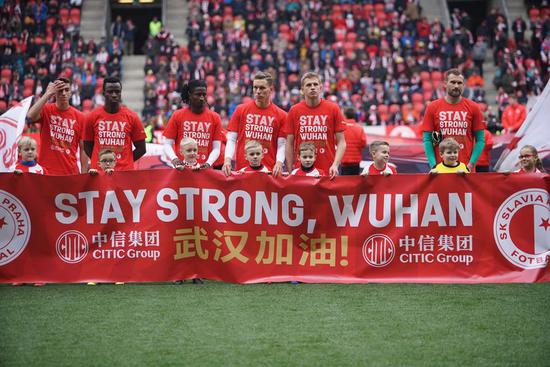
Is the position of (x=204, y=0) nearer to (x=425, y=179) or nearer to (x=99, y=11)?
(x=99, y=11)

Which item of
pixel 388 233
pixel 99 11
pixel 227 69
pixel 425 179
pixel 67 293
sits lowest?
pixel 67 293

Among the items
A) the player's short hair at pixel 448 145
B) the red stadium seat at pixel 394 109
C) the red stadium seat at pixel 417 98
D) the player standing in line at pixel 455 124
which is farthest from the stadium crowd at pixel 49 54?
the player's short hair at pixel 448 145

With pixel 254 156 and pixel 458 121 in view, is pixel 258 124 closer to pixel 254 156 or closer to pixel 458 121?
pixel 254 156

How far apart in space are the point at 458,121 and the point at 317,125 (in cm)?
159

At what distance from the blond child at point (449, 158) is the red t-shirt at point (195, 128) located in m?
2.45

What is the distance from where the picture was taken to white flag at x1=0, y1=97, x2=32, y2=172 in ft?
28.6

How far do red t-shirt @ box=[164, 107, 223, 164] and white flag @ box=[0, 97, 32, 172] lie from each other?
5.56 ft

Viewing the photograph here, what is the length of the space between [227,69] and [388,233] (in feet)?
62.8

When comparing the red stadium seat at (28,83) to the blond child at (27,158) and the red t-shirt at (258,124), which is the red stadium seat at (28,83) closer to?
the blond child at (27,158)

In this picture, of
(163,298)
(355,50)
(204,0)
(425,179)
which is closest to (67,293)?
(163,298)

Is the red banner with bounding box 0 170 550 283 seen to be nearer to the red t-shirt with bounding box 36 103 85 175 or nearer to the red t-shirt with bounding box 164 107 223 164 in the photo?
the red t-shirt with bounding box 36 103 85 175

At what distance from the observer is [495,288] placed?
740 cm

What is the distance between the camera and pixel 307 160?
8102 mm

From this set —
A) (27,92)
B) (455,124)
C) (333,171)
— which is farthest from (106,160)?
(27,92)
